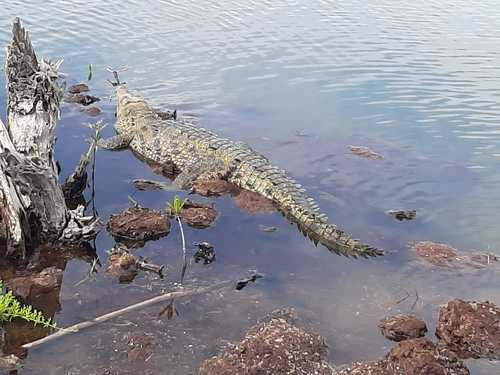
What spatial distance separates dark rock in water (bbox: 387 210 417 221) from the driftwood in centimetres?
400

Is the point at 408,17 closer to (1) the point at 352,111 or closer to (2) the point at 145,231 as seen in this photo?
(1) the point at 352,111

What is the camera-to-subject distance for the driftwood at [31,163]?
20.3ft

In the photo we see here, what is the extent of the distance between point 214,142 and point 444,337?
4.95m

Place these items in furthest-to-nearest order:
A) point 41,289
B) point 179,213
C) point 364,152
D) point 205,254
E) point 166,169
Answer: point 364,152
point 166,169
point 179,213
point 205,254
point 41,289

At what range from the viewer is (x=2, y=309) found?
198 inches

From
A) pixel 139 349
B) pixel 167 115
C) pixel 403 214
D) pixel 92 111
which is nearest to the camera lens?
pixel 139 349

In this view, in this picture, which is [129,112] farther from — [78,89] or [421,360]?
[421,360]

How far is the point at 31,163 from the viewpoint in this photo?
20.3 ft

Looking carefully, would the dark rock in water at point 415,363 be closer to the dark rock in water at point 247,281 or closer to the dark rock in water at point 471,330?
the dark rock in water at point 471,330

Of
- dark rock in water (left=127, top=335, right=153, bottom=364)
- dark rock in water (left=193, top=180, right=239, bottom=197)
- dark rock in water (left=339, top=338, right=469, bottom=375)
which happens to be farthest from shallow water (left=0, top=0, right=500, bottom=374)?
dark rock in water (left=339, top=338, right=469, bottom=375)

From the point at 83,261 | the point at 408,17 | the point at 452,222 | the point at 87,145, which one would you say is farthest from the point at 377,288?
the point at 408,17

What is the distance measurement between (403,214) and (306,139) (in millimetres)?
3220

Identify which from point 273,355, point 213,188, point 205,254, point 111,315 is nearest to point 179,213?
point 205,254

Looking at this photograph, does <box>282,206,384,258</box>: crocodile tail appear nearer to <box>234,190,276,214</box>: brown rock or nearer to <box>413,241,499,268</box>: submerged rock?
<box>234,190,276,214</box>: brown rock
